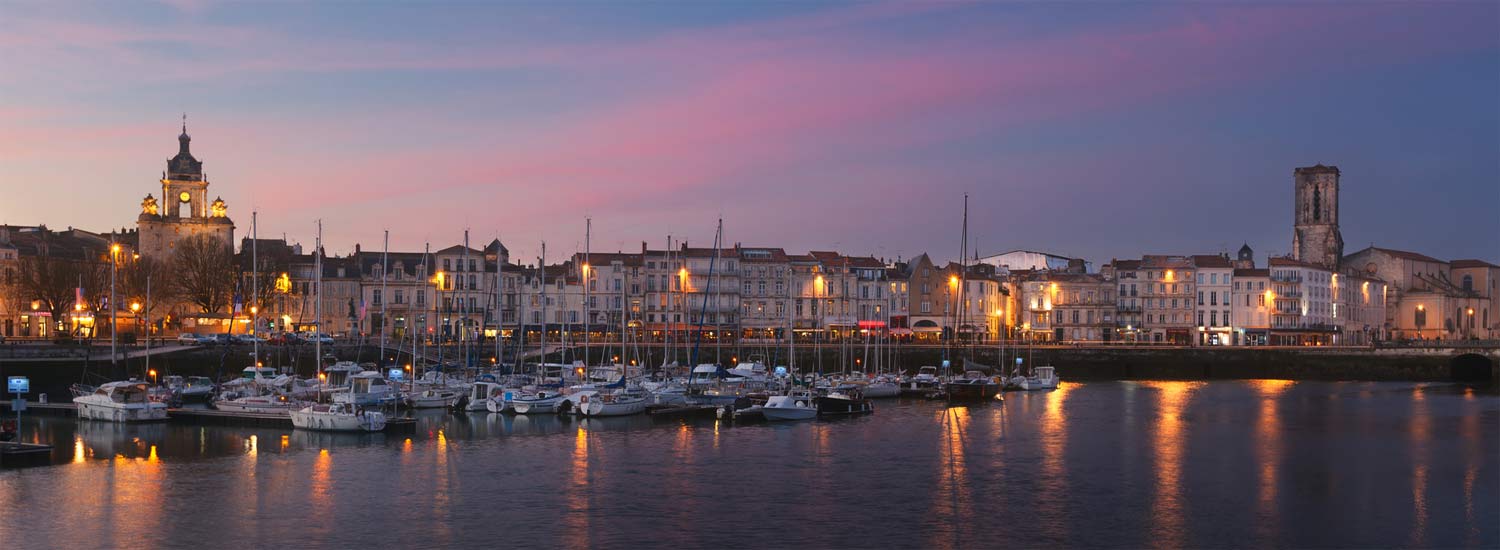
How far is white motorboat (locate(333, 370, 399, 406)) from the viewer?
54294 mm

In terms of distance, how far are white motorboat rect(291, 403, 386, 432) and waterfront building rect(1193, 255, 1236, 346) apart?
83.5 meters

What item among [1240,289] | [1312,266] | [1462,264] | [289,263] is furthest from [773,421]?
[1462,264]

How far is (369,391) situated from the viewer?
185 feet

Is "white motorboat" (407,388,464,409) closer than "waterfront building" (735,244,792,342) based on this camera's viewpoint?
Yes

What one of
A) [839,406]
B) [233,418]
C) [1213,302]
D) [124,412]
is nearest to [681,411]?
[839,406]

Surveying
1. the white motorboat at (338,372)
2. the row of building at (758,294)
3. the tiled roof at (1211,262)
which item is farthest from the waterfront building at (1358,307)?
the white motorboat at (338,372)

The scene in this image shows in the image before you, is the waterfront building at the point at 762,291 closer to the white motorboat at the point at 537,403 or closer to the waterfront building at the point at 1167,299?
the waterfront building at the point at 1167,299

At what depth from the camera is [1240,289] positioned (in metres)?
113

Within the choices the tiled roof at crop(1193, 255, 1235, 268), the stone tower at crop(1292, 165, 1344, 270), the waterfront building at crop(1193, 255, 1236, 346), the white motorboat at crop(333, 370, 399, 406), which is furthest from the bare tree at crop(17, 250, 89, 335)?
the stone tower at crop(1292, 165, 1344, 270)

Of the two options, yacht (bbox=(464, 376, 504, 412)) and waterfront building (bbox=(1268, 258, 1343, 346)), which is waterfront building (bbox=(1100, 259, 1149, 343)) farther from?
yacht (bbox=(464, 376, 504, 412))

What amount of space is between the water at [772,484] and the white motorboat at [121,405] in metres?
0.97

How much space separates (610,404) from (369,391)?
1099 cm

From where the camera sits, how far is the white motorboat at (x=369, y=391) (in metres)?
54.3

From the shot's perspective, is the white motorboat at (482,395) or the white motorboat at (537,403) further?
the white motorboat at (482,395)
